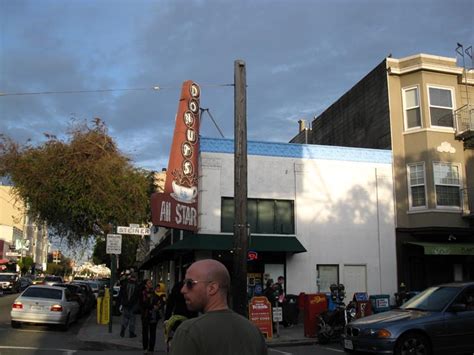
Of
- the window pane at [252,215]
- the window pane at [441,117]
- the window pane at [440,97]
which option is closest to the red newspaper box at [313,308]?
the window pane at [252,215]

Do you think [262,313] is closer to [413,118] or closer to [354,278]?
[354,278]

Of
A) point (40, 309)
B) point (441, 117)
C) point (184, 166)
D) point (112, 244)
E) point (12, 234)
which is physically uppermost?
point (12, 234)

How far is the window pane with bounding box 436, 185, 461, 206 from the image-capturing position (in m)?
21.0

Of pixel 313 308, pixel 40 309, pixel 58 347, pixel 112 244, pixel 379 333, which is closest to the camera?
pixel 379 333

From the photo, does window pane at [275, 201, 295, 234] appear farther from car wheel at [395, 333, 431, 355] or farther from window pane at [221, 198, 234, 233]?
car wheel at [395, 333, 431, 355]

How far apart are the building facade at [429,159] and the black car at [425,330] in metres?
11.1

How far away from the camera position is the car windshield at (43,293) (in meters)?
17.2

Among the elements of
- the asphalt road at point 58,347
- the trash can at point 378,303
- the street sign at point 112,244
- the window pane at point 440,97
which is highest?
the window pane at point 440,97

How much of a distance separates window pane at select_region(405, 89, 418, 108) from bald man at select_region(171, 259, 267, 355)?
→ 20.5 meters

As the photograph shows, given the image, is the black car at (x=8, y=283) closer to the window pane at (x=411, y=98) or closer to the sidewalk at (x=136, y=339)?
the sidewalk at (x=136, y=339)

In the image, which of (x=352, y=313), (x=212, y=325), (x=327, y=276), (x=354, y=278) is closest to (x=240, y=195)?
(x=352, y=313)

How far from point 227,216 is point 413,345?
10.9 meters

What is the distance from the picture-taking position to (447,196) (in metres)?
21.1

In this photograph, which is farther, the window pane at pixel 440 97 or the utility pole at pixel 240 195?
the window pane at pixel 440 97
